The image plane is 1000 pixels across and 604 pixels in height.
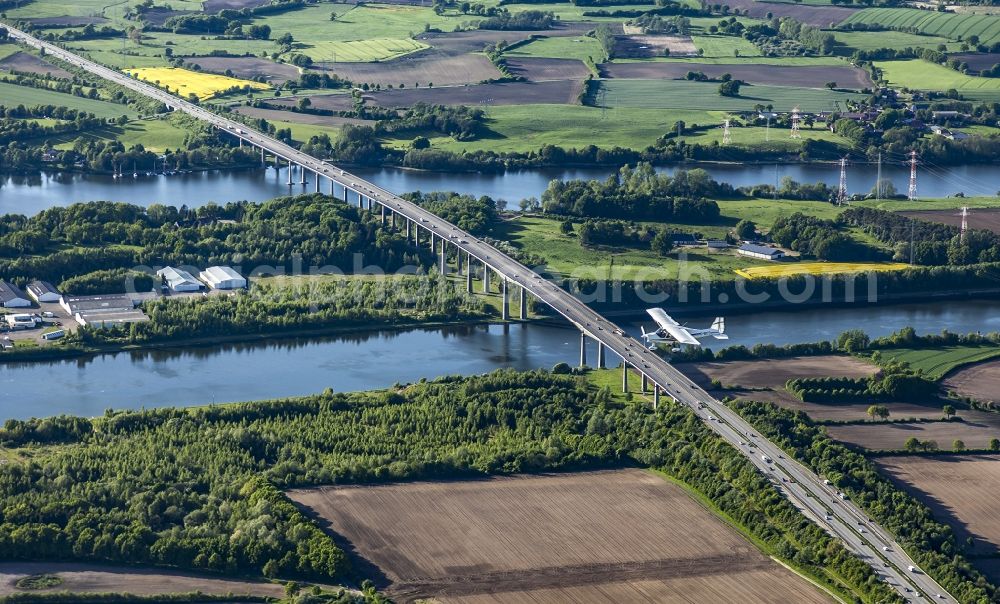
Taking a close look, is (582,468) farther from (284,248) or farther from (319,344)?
(284,248)

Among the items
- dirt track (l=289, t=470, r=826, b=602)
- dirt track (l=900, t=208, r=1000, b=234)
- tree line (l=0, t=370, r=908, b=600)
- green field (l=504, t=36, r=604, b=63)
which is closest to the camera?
dirt track (l=289, t=470, r=826, b=602)

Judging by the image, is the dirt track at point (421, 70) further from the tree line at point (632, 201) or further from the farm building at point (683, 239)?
the farm building at point (683, 239)

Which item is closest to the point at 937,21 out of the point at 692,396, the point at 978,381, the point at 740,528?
the point at 978,381

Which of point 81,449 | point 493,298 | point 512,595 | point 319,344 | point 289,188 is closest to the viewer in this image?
point 512,595

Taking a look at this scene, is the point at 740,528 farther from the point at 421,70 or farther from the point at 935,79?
the point at 935,79

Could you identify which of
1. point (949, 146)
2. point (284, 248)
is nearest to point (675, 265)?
point (284, 248)

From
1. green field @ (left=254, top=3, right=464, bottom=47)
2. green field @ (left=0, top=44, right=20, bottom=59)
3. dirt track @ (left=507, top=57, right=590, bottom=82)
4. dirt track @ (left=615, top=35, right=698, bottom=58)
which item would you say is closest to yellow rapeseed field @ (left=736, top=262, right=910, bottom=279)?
dirt track @ (left=507, top=57, right=590, bottom=82)

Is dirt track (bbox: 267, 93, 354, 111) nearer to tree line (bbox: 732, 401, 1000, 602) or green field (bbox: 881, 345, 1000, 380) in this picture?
green field (bbox: 881, 345, 1000, 380)
